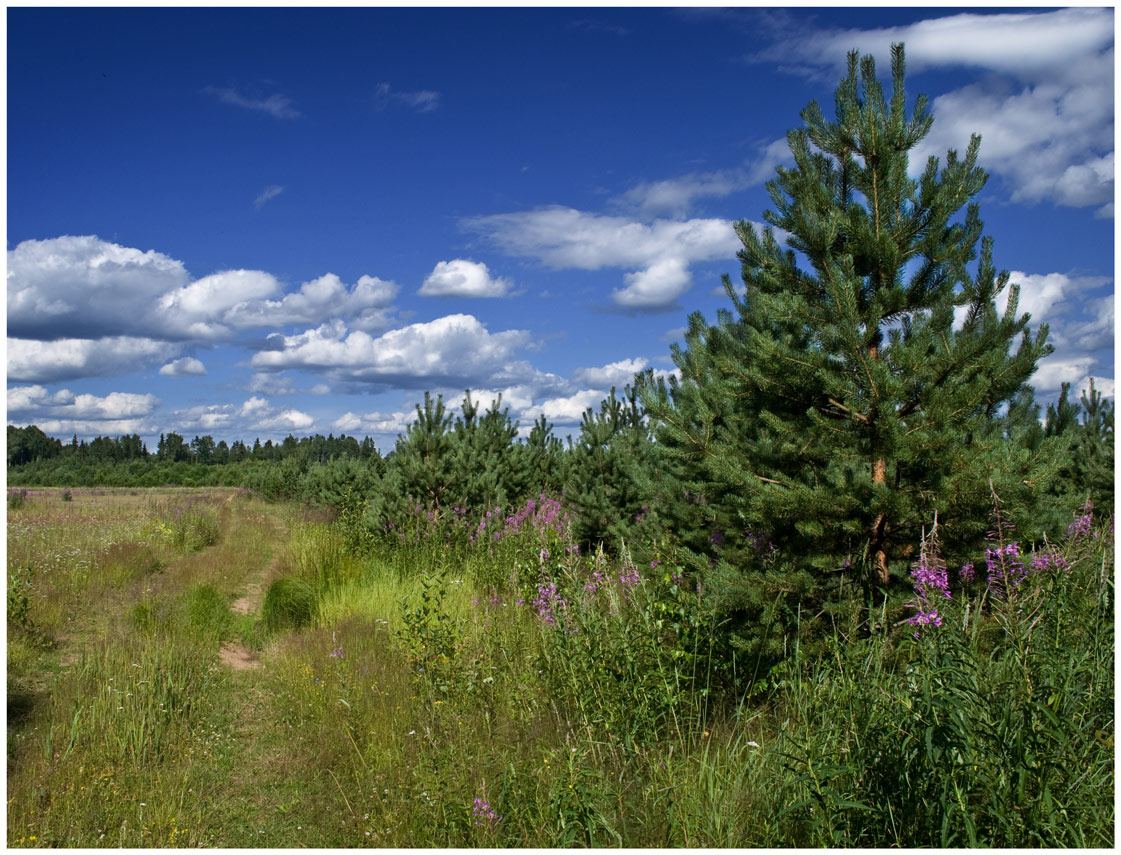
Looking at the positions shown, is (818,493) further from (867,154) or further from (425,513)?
(425,513)

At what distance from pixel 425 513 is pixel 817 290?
29.3 ft

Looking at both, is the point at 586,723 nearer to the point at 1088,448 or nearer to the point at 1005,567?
the point at 1005,567

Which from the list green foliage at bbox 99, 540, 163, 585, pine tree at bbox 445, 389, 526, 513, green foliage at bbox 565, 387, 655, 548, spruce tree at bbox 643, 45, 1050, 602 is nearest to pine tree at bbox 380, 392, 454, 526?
pine tree at bbox 445, 389, 526, 513

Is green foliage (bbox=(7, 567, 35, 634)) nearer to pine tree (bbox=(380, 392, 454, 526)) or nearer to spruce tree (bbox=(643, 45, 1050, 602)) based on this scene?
pine tree (bbox=(380, 392, 454, 526))

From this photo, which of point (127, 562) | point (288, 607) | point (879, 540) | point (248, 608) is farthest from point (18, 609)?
point (879, 540)

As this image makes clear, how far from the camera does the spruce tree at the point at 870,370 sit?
4.63m

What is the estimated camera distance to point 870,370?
15.0ft

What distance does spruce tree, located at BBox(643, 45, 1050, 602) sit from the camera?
4633 millimetres

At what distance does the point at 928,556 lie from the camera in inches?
139

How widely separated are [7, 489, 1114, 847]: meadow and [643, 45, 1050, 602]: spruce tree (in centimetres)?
54

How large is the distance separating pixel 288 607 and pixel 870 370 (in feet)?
25.6

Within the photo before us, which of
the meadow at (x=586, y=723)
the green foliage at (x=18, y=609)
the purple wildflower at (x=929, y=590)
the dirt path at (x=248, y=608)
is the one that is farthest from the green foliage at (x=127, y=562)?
the purple wildflower at (x=929, y=590)

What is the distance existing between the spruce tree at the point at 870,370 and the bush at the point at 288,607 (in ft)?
19.7

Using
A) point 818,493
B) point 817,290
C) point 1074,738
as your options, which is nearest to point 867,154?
point 817,290
